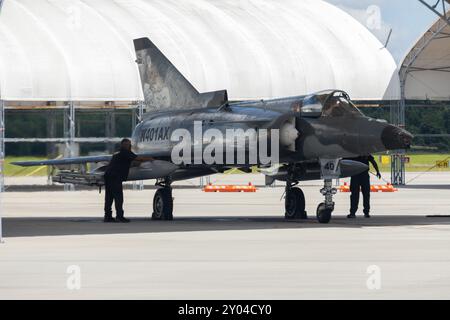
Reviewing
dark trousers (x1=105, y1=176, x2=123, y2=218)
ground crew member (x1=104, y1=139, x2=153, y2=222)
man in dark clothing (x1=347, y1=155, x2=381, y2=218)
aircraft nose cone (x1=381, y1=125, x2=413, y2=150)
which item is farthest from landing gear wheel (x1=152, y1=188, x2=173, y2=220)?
aircraft nose cone (x1=381, y1=125, x2=413, y2=150)

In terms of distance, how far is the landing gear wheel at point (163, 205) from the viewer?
26391 millimetres

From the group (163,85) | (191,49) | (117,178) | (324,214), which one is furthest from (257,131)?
(191,49)

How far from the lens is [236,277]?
46.1 ft

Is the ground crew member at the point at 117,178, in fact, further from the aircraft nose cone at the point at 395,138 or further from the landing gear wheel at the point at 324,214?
the aircraft nose cone at the point at 395,138

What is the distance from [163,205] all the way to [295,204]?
9.10 ft

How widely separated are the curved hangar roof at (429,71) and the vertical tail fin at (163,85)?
872 inches

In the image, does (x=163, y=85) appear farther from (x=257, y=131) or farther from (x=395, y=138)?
(x=395, y=138)

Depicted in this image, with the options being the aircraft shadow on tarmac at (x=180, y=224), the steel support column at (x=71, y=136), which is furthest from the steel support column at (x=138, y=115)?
the aircraft shadow on tarmac at (x=180, y=224)

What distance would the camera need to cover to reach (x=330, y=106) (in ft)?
78.0

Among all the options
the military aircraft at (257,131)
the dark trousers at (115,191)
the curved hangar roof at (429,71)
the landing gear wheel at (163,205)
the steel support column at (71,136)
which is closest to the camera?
the military aircraft at (257,131)

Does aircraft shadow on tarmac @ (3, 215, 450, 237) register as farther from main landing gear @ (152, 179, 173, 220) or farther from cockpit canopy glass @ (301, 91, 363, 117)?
cockpit canopy glass @ (301, 91, 363, 117)

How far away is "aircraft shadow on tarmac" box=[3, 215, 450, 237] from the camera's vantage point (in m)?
22.3

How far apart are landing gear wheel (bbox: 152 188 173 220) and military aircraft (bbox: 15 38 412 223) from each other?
0.02m

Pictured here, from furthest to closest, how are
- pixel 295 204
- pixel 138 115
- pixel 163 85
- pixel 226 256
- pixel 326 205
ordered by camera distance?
pixel 138 115
pixel 163 85
pixel 295 204
pixel 326 205
pixel 226 256
